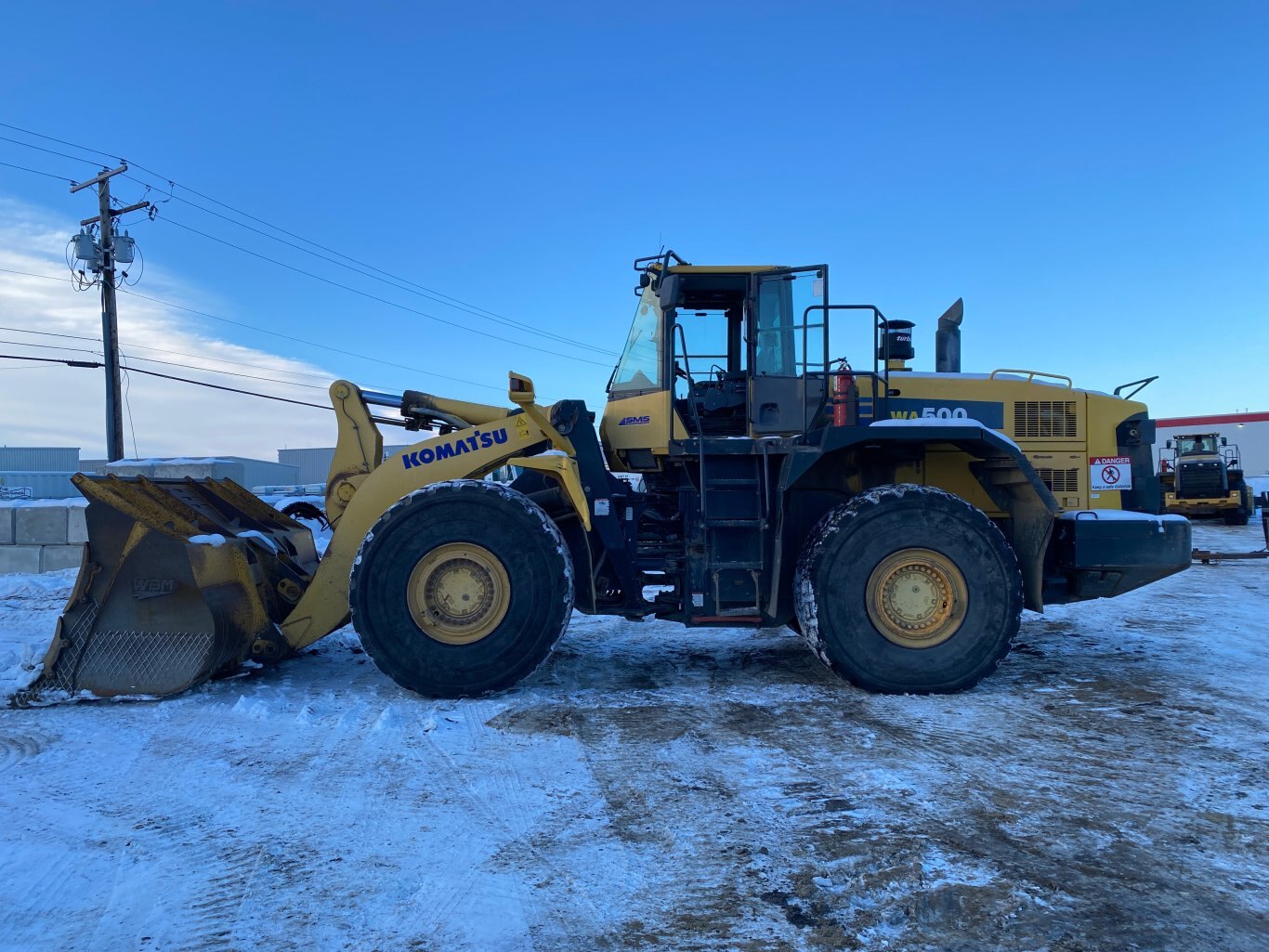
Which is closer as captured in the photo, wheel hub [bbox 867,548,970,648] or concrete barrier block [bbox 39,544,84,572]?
wheel hub [bbox 867,548,970,648]

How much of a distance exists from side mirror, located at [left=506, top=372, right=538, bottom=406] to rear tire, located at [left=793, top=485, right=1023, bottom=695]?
2.09m

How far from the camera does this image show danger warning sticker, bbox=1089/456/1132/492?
588 centimetres

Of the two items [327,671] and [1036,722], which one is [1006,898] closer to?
[1036,722]

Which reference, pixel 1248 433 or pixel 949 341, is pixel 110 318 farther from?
pixel 1248 433

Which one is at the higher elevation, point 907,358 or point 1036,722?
point 907,358

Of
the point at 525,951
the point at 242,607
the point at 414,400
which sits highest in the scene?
the point at 414,400

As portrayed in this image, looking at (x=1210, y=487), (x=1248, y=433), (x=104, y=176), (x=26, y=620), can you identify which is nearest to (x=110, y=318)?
(x=104, y=176)

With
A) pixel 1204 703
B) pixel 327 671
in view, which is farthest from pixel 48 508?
pixel 1204 703

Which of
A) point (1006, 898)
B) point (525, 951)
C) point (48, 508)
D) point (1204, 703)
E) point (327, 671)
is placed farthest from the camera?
point (48, 508)

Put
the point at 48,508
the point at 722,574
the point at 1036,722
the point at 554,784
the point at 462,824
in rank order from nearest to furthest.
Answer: the point at 462,824, the point at 554,784, the point at 1036,722, the point at 722,574, the point at 48,508

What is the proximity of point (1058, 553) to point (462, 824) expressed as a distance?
14.4 ft

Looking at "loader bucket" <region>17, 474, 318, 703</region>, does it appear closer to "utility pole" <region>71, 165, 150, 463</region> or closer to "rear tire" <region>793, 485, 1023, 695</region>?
"rear tire" <region>793, 485, 1023, 695</region>

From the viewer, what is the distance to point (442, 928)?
8.00 ft

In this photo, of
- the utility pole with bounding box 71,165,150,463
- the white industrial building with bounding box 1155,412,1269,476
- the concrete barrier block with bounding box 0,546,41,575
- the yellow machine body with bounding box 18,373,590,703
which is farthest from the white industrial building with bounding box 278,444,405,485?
the white industrial building with bounding box 1155,412,1269,476
